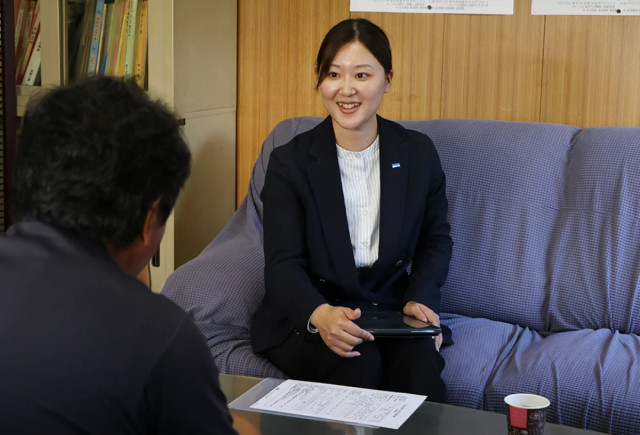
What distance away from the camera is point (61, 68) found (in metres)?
3.06

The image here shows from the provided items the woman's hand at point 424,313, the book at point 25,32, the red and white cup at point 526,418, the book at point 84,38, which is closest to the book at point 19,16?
the book at point 25,32

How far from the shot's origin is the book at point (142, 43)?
2912 mm

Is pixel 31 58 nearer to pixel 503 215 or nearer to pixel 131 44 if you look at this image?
Result: pixel 131 44

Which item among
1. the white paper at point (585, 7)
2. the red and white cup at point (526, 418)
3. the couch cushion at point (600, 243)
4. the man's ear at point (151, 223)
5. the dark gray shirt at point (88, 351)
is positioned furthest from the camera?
the white paper at point (585, 7)

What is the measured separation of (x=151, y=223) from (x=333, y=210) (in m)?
1.22

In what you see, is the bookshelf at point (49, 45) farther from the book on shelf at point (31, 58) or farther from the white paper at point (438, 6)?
the white paper at point (438, 6)

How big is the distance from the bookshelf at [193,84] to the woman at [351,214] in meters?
0.83

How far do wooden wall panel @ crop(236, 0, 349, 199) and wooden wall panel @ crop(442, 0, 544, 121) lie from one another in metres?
0.49

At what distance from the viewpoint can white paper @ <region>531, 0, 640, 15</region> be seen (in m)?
2.75

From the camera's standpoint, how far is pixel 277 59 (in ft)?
10.5

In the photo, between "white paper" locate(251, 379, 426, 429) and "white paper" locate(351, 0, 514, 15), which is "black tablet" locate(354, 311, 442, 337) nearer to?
"white paper" locate(251, 379, 426, 429)

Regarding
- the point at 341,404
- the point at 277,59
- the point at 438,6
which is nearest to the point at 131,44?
the point at 277,59

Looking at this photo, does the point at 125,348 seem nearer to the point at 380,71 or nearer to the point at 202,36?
the point at 380,71

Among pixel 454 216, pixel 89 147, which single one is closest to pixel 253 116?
pixel 454 216
